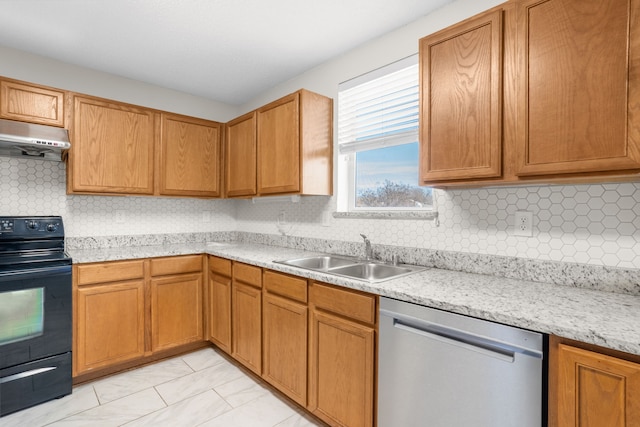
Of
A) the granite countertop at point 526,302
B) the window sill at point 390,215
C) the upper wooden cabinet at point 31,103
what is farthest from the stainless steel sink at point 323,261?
the upper wooden cabinet at point 31,103

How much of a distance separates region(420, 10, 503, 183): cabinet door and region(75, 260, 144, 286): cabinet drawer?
2267 millimetres

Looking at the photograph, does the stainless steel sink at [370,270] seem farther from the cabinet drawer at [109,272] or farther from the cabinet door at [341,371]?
the cabinet drawer at [109,272]

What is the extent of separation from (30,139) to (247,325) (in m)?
1.94

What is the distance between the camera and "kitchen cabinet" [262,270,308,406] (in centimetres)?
193

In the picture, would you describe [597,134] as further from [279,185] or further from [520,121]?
[279,185]

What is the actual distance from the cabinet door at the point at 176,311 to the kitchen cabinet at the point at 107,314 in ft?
0.34

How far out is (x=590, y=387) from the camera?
0.96 metres

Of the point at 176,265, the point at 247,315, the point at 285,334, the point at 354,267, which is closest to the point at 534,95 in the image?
the point at 354,267

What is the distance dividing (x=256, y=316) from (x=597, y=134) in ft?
7.03

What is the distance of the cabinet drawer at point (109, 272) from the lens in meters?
2.30

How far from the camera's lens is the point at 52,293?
214cm

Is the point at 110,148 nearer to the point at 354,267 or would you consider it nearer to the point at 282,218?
the point at 282,218

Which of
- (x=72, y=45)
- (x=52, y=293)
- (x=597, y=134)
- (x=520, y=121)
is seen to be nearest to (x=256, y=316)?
(x=52, y=293)

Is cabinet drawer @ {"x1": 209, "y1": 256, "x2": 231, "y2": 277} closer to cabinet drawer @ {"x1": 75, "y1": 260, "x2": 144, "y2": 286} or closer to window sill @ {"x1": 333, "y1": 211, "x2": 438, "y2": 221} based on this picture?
cabinet drawer @ {"x1": 75, "y1": 260, "x2": 144, "y2": 286}
